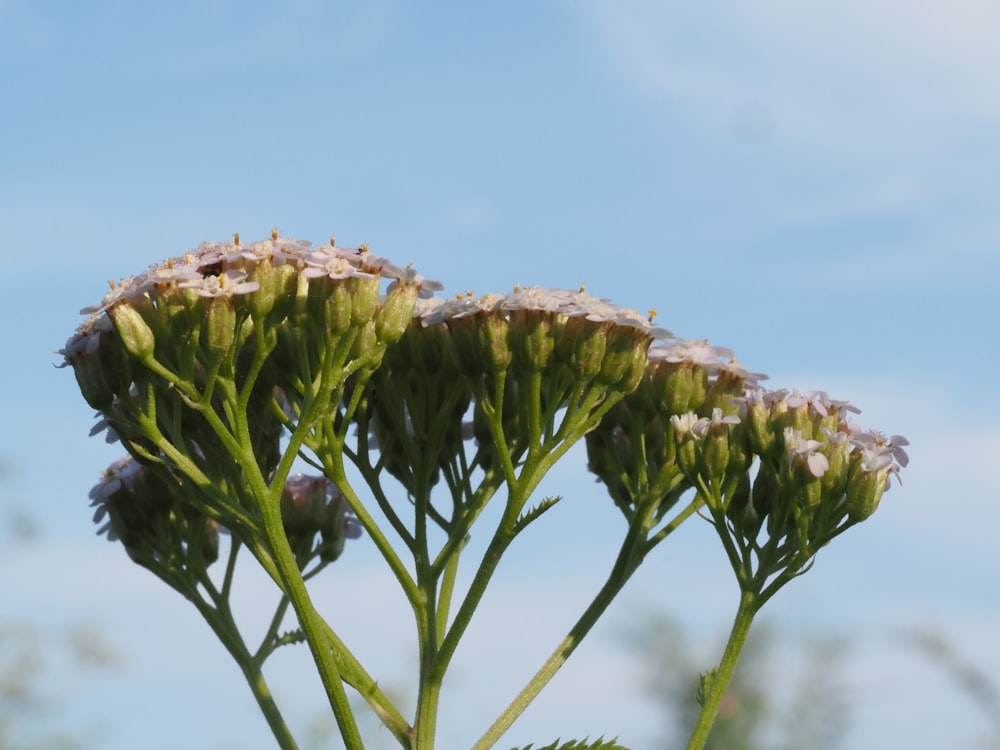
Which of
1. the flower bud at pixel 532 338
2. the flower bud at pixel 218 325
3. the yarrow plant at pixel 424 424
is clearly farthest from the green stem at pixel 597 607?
the flower bud at pixel 218 325

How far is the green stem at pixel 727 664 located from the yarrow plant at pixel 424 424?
0.5 inches

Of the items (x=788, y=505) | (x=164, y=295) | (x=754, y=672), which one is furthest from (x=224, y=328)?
(x=754, y=672)

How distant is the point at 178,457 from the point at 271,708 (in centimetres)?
163

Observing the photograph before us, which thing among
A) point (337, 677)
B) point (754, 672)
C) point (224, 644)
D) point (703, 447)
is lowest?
point (337, 677)

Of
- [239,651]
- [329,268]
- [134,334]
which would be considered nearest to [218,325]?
[134,334]

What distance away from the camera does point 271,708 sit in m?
6.57

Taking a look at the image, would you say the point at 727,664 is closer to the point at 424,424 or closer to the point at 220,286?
the point at 424,424

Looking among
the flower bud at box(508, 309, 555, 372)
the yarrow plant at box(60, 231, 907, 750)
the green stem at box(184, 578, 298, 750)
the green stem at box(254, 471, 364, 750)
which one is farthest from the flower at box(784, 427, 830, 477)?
the green stem at box(184, 578, 298, 750)

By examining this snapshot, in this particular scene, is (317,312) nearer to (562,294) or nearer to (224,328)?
(224,328)

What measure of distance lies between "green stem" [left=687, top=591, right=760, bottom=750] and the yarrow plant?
0.01 m

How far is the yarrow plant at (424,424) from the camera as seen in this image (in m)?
5.57

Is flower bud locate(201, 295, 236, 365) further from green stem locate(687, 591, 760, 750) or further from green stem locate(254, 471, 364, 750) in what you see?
green stem locate(687, 591, 760, 750)

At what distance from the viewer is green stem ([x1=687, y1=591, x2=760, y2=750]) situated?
6223 millimetres

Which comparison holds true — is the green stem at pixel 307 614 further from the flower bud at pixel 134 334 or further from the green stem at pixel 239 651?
the green stem at pixel 239 651
